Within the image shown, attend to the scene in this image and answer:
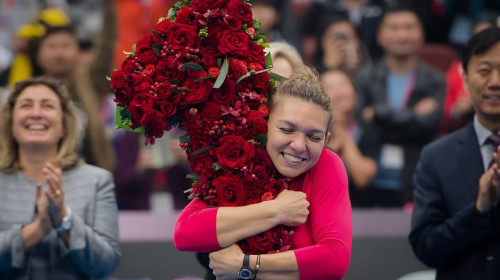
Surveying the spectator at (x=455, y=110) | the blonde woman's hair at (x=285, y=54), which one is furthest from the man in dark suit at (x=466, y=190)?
the spectator at (x=455, y=110)

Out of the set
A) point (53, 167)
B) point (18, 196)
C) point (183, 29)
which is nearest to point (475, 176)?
point (183, 29)

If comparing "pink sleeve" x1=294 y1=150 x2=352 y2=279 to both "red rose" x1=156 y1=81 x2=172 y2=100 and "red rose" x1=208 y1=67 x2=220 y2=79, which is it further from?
"red rose" x1=156 y1=81 x2=172 y2=100

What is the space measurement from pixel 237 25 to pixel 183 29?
20 centimetres

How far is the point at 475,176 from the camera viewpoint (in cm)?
393

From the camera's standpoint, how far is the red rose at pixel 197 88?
3105 millimetres

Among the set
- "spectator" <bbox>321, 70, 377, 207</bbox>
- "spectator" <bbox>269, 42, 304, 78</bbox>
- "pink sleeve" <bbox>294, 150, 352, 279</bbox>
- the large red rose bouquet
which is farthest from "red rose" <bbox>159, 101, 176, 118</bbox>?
"spectator" <bbox>321, 70, 377, 207</bbox>

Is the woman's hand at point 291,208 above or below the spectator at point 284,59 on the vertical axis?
below

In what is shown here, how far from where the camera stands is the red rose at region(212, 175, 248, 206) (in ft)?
10.2

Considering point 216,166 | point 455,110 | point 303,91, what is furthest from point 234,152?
point 455,110

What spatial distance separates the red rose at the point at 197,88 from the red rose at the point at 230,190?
0.97ft

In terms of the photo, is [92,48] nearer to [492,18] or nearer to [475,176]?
[492,18]

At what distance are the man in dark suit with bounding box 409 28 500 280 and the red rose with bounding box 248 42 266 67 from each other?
1177 millimetres

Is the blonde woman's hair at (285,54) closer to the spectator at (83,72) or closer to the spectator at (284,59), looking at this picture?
the spectator at (284,59)

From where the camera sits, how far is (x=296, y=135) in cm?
308
